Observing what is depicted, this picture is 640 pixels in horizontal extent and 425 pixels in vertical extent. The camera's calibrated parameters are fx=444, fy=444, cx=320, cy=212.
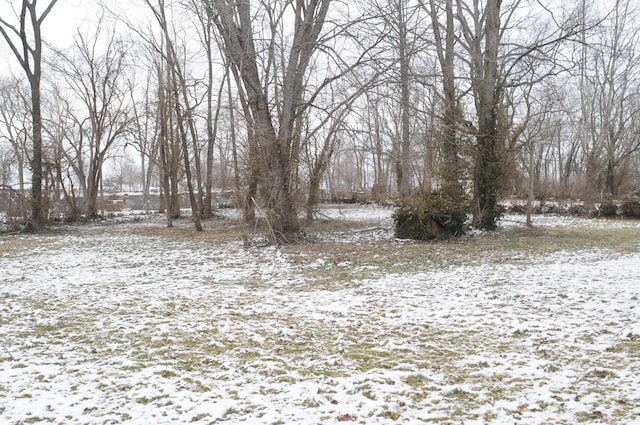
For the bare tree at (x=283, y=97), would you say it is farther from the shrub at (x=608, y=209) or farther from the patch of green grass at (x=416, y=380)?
the shrub at (x=608, y=209)

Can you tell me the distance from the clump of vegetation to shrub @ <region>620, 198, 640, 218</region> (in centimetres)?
1011

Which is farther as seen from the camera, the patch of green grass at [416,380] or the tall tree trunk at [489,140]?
the tall tree trunk at [489,140]

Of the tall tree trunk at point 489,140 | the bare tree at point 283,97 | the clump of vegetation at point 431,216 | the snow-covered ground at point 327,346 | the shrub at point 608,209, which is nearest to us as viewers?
the snow-covered ground at point 327,346

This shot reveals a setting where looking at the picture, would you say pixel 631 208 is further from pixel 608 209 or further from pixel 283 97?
pixel 283 97

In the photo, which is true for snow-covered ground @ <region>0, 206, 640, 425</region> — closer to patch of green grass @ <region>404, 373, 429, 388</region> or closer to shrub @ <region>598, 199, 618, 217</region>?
patch of green grass @ <region>404, 373, 429, 388</region>

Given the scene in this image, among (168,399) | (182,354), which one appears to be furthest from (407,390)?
(182,354)

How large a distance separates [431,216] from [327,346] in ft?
26.8

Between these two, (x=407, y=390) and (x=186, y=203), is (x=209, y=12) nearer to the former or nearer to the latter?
(x=407, y=390)

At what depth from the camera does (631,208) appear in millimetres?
18109

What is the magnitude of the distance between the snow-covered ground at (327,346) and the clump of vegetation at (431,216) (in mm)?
3509

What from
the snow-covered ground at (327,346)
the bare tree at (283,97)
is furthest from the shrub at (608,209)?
the bare tree at (283,97)

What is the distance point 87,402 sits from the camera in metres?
3.42

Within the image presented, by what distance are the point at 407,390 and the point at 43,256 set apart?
1077 cm

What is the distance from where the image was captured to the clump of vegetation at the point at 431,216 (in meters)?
11.9
